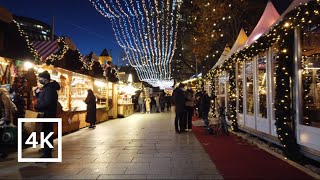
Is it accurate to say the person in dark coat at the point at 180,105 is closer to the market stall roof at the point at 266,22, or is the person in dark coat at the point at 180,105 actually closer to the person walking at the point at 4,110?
the market stall roof at the point at 266,22

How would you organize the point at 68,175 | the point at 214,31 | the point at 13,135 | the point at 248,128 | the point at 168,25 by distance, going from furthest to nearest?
the point at 168,25
the point at 214,31
the point at 248,128
the point at 13,135
the point at 68,175

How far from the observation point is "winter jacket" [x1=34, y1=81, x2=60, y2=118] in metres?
7.28

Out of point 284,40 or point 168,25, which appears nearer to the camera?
point 284,40

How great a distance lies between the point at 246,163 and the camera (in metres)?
6.97

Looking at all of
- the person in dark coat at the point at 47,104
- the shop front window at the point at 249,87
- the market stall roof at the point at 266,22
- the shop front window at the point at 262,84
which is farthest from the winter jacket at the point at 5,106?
the shop front window at the point at 249,87

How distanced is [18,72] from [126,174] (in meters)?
5.31

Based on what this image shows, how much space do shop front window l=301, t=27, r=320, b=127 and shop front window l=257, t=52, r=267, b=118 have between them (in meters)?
1.75

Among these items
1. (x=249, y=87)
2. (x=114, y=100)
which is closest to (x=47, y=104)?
(x=249, y=87)

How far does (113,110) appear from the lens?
2125 cm

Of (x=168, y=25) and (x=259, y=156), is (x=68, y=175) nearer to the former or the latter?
(x=259, y=156)

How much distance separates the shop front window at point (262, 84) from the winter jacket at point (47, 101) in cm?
581

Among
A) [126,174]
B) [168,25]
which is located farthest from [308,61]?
[168,25]

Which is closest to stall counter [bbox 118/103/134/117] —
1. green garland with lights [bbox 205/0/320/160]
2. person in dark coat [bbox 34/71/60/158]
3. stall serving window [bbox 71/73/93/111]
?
stall serving window [bbox 71/73/93/111]

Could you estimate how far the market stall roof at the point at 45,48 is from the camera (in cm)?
1173
